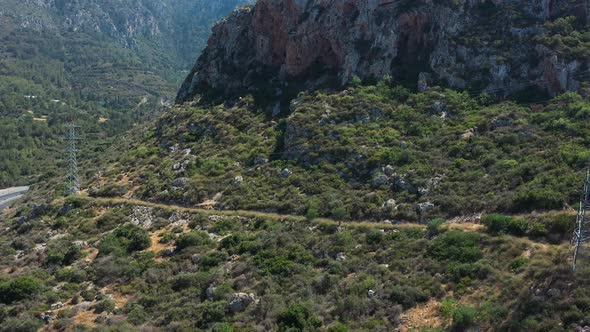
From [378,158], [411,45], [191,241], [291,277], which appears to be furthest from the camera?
[411,45]

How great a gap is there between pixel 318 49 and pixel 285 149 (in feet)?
51.9

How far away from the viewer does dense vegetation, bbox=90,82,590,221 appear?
35406mm

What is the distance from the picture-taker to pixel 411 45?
178 ft

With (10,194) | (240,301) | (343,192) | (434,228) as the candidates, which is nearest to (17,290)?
(240,301)

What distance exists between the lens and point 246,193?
149ft

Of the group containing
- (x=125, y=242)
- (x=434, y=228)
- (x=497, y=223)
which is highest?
(x=497, y=223)

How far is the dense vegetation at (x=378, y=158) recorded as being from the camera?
35406 mm

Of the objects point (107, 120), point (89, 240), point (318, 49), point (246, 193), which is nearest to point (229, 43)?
point (318, 49)

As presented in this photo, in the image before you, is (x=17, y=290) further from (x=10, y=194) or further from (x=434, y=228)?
(x=10, y=194)

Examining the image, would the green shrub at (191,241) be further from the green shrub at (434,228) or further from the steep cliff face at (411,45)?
the steep cliff face at (411,45)

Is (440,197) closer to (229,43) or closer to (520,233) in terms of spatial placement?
(520,233)

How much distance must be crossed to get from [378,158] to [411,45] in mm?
17503

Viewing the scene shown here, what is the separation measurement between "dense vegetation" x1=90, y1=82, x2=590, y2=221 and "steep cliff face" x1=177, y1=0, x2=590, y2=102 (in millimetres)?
3113

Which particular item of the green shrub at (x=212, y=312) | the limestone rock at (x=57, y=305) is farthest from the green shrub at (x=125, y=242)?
the green shrub at (x=212, y=312)
